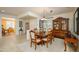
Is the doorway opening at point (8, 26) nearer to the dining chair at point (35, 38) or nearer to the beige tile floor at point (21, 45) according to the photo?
the beige tile floor at point (21, 45)

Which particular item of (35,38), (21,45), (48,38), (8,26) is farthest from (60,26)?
(8,26)

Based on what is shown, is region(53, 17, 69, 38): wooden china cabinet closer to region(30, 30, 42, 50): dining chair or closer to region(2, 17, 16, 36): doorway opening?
region(30, 30, 42, 50): dining chair

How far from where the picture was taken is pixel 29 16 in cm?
231

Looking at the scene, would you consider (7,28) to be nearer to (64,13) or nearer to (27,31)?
(27,31)

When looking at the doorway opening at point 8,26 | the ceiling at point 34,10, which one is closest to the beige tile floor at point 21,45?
the doorway opening at point 8,26

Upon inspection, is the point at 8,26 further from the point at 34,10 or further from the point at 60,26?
the point at 60,26

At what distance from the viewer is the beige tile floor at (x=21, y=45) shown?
229 centimetres

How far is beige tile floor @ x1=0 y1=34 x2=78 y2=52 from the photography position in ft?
7.50

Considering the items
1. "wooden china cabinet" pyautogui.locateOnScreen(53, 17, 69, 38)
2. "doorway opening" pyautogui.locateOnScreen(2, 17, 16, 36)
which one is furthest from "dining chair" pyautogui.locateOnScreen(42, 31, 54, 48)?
"doorway opening" pyautogui.locateOnScreen(2, 17, 16, 36)

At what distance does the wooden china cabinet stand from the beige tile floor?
0.14m

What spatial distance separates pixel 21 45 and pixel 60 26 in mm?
980
